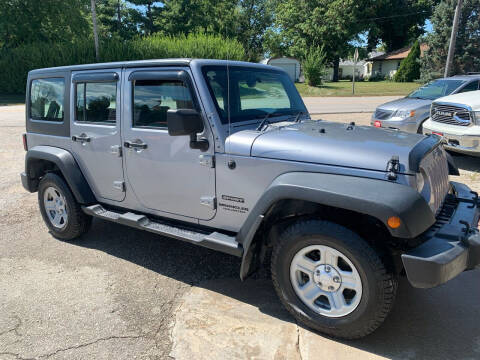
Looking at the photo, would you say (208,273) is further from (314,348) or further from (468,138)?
(468,138)

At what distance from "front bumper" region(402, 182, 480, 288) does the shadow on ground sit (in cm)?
59

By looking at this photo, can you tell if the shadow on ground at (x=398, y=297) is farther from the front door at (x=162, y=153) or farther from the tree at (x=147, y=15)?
the tree at (x=147, y=15)

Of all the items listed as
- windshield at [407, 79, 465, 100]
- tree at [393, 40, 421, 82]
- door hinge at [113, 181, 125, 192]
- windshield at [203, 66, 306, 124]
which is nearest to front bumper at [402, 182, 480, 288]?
windshield at [203, 66, 306, 124]

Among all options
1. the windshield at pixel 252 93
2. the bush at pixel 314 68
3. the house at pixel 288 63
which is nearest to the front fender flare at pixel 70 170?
the windshield at pixel 252 93

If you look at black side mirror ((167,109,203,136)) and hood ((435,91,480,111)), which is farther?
hood ((435,91,480,111))

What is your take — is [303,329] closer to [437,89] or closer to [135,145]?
[135,145]

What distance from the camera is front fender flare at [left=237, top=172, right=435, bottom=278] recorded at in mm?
2301

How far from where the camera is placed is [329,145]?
2.76m

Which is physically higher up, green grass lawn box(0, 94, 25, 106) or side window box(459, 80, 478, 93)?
side window box(459, 80, 478, 93)

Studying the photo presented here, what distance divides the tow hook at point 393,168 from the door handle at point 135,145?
6.92ft

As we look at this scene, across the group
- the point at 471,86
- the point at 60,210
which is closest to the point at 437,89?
the point at 471,86

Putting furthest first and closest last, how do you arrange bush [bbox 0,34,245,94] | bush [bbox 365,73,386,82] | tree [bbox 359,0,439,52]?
1. bush [bbox 365,73,386,82]
2. tree [bbox 359,0,439,52]
3. bush [bbox 0,34,245,94]

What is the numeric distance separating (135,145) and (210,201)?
0.96 meters

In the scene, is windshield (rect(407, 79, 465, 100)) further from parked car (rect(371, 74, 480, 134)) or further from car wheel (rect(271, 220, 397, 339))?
car wheel (rect(271, 220, 397, 339))
